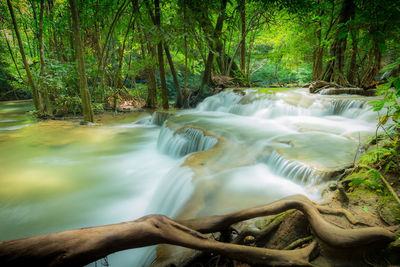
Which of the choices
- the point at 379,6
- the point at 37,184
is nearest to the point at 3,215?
the point at 37,184

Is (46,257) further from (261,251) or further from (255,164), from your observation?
(255,164)

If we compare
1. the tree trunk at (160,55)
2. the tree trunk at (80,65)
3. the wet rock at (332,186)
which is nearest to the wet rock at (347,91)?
the wet rock at (332,186)

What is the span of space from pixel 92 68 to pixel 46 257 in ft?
35.7

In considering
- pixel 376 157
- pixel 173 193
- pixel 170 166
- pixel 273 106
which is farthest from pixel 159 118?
pixel 376 157

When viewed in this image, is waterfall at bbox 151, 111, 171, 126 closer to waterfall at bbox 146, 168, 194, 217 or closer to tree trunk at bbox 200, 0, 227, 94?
tree trunk at bbox 200, 0, 227, 94

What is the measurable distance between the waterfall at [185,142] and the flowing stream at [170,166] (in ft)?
0.11

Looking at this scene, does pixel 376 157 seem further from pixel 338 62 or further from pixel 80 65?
pixel 80 65

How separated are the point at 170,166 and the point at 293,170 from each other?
2.91 meters

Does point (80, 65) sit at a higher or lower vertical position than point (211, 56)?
lower

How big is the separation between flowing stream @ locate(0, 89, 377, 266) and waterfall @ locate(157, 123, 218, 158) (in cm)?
3

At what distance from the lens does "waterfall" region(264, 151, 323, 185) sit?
2.92m

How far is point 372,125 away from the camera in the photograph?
5.32 m

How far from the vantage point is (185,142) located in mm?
5543

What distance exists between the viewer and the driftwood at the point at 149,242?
105cm
